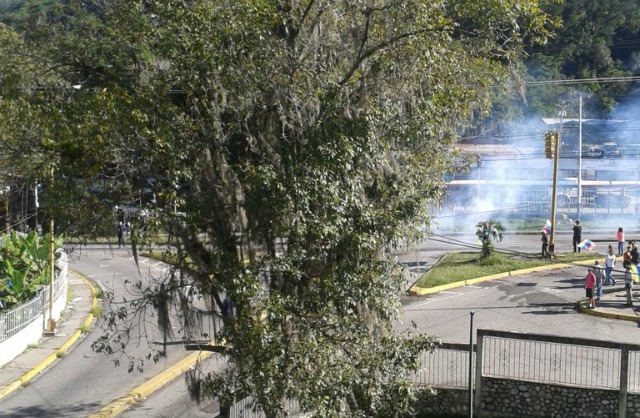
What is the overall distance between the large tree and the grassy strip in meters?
14.6

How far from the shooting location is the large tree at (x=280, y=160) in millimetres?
9680

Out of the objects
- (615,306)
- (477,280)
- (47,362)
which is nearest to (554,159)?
(477,280)

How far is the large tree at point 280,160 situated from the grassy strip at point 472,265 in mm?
14602

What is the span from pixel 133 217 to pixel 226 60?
224 centimetres

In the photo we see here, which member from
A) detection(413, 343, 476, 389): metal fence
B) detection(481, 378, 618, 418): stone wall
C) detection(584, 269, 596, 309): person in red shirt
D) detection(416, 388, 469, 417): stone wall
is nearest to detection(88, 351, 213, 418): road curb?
detection(413, 343, 476, 389): metal fence

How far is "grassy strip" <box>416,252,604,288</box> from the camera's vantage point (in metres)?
26.1

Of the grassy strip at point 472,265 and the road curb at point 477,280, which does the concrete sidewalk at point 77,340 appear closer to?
the road curb at point 477,280

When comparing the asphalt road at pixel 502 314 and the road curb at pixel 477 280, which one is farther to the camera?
the road curb at pixel 477 280

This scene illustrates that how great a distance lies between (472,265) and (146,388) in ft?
47.3

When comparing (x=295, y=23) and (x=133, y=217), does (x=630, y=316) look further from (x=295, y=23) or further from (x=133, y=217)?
(x=133, y=217)

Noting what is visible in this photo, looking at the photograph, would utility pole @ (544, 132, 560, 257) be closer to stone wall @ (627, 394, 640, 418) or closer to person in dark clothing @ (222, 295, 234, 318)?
stone wall @ (627, 394, 640, 418)

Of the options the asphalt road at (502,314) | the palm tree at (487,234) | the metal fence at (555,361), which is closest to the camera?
the metal fence at (555,361)

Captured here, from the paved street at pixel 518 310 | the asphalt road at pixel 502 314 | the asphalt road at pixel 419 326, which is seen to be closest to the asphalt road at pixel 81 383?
Result: the asphalt road at pixel 419 326

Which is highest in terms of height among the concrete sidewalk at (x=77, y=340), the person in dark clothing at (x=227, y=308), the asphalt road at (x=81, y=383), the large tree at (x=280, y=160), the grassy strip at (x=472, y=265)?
the large tree at (x=280, y=160)
